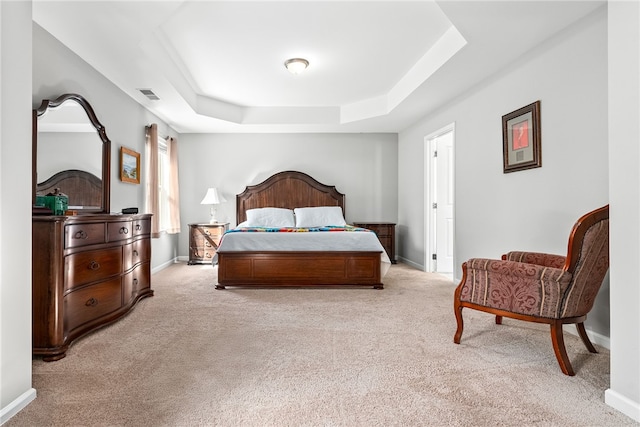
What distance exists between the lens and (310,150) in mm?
6289

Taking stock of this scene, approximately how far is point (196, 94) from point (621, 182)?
4.77 meters

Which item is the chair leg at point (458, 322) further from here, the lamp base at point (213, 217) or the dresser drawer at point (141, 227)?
the lamp base at point (213, 217)

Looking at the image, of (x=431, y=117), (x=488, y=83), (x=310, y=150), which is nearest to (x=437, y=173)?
(x=431, y=117)

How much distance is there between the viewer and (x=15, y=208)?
1.60 meters

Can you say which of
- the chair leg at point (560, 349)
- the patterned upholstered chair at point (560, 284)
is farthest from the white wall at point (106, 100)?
the chair leg at point (560, 349)

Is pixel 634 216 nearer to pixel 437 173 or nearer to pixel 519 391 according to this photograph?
pixel 519 391

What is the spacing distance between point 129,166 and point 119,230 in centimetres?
153

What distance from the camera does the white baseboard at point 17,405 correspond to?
1.50 meters

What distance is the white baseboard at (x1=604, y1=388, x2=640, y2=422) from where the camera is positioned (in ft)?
5.04

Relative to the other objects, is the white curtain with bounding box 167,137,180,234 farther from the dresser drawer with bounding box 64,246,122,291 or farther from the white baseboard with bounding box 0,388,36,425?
the white baseboard with bounding box 0,388,36,425

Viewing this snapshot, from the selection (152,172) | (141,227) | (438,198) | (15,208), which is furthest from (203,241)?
(15,208)

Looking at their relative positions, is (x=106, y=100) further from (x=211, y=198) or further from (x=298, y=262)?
(x=298, y=262)

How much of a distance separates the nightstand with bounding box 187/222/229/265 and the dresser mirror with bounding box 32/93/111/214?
6.80 ft

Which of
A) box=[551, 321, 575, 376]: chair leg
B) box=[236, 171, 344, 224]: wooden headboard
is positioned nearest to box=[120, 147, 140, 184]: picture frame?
box=[236, 171, 344, 224]: wooden headboard
